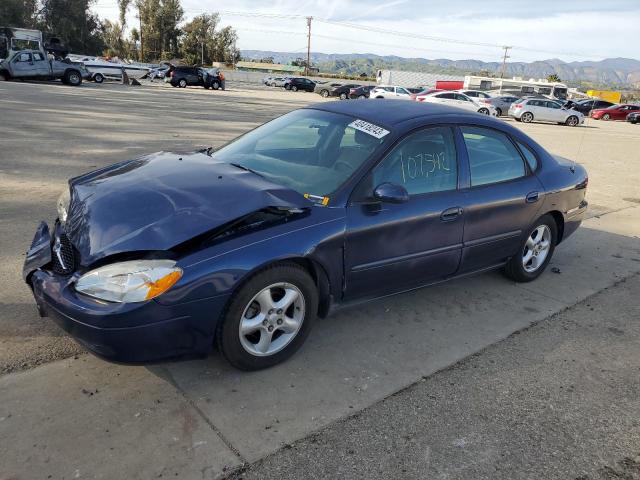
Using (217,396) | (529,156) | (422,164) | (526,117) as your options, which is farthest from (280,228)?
(526,117)

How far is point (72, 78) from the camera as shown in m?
27.5

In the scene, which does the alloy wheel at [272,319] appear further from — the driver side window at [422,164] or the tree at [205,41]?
the tree at [205,41]

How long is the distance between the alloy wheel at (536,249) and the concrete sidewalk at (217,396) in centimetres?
63

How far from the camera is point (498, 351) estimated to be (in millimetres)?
3502

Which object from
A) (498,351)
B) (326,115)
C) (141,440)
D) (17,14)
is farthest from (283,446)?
(17,14)

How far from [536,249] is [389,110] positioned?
204 cm

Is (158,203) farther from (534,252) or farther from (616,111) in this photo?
(616,111)

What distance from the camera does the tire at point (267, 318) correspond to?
2756 mm

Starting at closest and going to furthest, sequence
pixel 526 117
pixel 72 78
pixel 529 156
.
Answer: pixel 529 156 → pixel 72 78 → pixel 526 117

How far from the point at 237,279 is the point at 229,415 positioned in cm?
71

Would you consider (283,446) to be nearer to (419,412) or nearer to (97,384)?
(419,412)

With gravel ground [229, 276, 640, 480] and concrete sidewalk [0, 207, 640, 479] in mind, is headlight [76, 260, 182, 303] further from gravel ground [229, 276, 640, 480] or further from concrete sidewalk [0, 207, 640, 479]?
gravel ground [229, 276, 640, 480]

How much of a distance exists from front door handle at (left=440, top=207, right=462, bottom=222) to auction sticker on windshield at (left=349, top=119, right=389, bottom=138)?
71 cm

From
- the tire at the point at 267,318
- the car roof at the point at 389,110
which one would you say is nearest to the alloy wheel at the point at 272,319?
the tire at the point at 267,318
